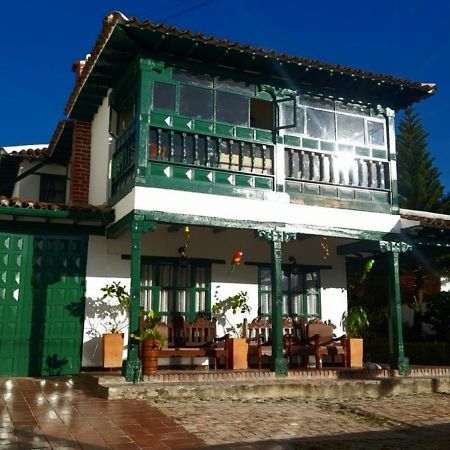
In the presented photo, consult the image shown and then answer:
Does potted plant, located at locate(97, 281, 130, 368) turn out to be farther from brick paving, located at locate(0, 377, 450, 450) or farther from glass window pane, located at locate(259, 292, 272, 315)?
glass window pane, located at locate(259, 292, 272, 315)

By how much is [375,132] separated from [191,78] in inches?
173

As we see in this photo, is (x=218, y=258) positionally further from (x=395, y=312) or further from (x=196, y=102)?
(x=395, y=312)

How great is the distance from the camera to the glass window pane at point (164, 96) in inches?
389

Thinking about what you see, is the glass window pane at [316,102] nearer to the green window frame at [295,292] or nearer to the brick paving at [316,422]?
the green window frame at [295,292]

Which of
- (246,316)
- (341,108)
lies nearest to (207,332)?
(246,316)

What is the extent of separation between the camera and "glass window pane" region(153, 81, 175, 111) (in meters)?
9.89

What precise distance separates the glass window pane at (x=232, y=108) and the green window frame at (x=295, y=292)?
3719 millimetres

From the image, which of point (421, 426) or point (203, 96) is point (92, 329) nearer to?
point (203, 96)

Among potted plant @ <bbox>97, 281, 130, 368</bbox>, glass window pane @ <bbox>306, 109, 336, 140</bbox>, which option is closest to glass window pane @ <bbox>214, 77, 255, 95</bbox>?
glass window pane @ <bbox>306, 109, 336, 140</bbox>

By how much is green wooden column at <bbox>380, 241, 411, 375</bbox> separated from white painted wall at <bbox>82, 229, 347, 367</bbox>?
73.8 inches

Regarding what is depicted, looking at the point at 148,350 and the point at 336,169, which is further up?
the point at 336,169

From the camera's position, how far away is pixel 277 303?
1018 cm

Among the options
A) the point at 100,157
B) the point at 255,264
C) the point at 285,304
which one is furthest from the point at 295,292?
the point at 100,157

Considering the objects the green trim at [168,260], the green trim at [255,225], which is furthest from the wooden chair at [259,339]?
the green trim at [255,225]
